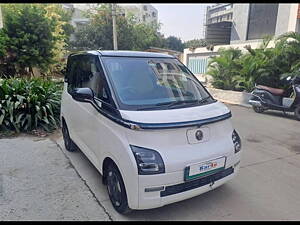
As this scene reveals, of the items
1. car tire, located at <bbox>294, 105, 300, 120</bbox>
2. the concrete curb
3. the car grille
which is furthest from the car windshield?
the concrete curb

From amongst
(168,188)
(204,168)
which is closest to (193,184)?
(204,168)

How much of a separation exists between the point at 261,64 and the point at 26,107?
7.50 metres

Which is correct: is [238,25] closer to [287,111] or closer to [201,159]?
[287,111]

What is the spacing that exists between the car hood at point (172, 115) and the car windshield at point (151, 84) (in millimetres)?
120

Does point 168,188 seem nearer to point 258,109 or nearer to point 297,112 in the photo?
point 297,112

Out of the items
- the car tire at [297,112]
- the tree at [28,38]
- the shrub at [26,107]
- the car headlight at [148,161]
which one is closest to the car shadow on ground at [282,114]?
the car tire at [297,112]

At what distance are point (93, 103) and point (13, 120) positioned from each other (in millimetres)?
3230

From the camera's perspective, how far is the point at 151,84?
293 centimetres

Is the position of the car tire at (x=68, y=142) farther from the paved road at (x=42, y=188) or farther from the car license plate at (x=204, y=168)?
the car license plate at (x=204, y=168)

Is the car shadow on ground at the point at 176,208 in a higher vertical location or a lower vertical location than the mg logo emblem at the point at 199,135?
lower

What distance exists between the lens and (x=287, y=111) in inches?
271

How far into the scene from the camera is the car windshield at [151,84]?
2.65 meters

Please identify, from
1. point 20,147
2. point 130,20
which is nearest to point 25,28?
point 20,147

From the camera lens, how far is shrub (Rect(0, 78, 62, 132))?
5227 mm
